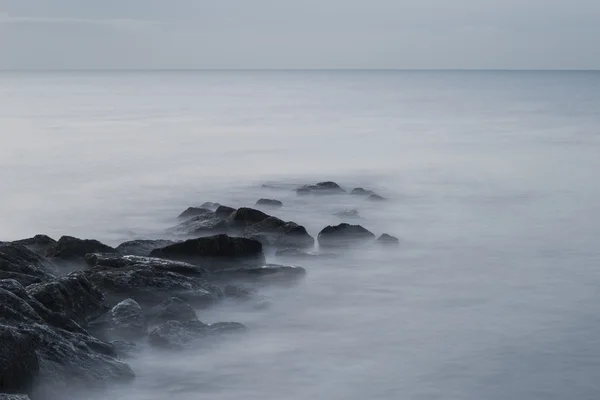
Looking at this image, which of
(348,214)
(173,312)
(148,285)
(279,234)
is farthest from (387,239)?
(173,312)

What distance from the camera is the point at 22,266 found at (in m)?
9.50

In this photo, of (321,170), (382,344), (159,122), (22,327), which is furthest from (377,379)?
(159,122)

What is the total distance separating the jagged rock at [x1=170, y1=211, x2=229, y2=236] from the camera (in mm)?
13320

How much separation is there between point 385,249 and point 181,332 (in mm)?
5348

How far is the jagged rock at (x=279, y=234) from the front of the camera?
40.8 ft

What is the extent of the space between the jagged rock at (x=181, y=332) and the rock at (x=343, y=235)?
435cm

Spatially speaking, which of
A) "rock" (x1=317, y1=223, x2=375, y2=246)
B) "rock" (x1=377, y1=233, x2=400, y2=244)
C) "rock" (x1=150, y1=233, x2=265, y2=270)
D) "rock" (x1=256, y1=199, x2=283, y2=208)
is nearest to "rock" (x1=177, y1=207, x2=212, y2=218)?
"rock" (x1=256, y1=199, x2=283, y2=208)

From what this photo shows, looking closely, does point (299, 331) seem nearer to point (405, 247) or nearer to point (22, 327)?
point (22, 327)

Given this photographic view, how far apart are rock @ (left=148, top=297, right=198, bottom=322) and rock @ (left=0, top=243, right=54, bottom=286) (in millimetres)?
1376

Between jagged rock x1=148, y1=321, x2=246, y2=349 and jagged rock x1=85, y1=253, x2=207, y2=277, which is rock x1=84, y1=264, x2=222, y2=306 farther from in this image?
jagged rock x1=148, y1=321, x2=246, y2=349

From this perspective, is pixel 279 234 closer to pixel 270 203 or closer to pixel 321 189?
pixel 270 203

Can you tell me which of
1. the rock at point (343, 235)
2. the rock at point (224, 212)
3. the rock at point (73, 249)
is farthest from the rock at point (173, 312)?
the rock at point (224, 212)

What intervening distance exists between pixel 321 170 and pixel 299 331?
54.5 feet

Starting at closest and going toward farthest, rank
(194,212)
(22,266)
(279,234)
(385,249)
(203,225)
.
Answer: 1. (22,266)
2. (279,234)
3. (385,249)
4. (203,225)
5. (194,212)
